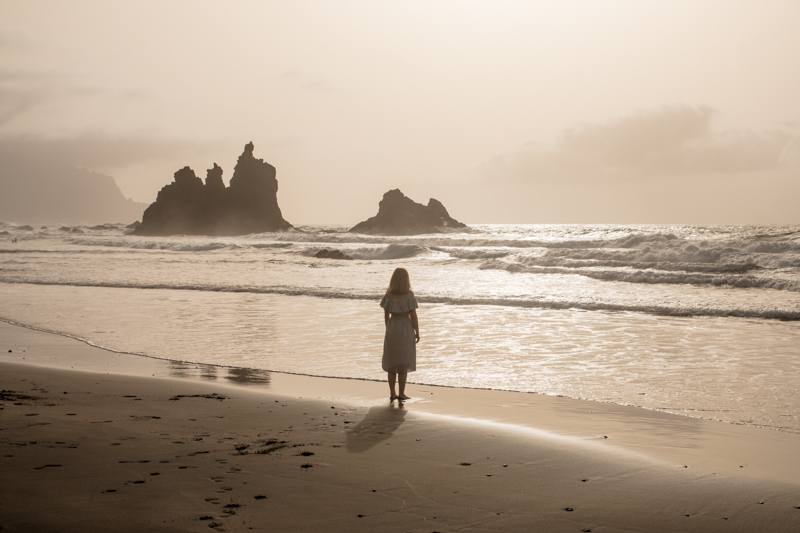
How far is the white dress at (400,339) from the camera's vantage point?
743 centimetres

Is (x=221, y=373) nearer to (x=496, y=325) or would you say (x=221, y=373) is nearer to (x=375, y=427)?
(x=375, y=427)

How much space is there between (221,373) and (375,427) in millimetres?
3859

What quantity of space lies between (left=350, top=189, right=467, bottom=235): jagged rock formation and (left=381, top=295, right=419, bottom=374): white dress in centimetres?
7442

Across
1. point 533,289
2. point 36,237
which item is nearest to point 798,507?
point 533,289

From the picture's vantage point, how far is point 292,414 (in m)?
6.40

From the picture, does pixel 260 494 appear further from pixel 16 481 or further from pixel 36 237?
pixel 36 237

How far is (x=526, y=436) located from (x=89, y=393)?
16.7 feet

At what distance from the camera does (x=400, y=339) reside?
7508mm

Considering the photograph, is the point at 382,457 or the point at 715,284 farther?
the point at 715,284

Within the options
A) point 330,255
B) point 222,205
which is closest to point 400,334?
point 330,255

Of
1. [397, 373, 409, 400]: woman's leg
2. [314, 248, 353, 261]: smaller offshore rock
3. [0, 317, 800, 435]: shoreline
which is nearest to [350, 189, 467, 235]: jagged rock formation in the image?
[314, 248, 353, 261]: smaller offshore rock

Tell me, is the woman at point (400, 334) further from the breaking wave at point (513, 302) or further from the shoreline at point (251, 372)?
the breaking wave at point (513, 302)

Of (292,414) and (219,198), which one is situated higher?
(219,198)

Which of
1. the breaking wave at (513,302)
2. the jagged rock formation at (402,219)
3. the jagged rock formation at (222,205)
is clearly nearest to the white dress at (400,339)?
the breaking wave at (513,302)
